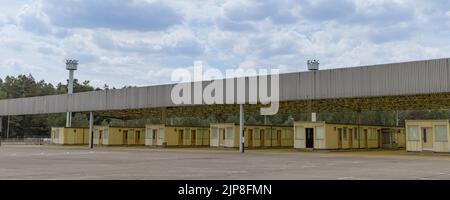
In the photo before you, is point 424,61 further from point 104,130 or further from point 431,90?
point 104,130

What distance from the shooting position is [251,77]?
35.4 m

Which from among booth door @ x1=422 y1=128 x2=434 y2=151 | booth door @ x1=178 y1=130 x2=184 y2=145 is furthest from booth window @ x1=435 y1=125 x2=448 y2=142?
booth door @ x1=178 y1=130 x2=184 y2=145

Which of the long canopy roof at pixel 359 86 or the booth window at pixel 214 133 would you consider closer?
the long canopy roof at pixel 359 86

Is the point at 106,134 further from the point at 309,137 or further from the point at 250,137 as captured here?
the point at 309,137

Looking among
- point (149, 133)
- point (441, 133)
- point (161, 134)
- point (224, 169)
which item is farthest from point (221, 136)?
point (224, 169)

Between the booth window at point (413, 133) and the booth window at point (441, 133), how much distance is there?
4.56 ft

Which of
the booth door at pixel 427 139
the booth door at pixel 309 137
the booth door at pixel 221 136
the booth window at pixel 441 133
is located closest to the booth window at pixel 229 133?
the booth door at pixel 221 136

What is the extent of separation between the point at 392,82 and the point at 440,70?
114 inches

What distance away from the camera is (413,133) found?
111 ft

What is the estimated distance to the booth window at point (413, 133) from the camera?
33.5 meters

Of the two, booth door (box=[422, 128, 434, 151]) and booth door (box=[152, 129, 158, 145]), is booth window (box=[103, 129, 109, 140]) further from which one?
booth door (box=[422, 128, 434, 151])

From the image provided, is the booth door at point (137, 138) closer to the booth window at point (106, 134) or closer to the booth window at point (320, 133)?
the booth window at point (106, 134)

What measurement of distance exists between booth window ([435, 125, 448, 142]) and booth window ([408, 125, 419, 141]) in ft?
4.56
